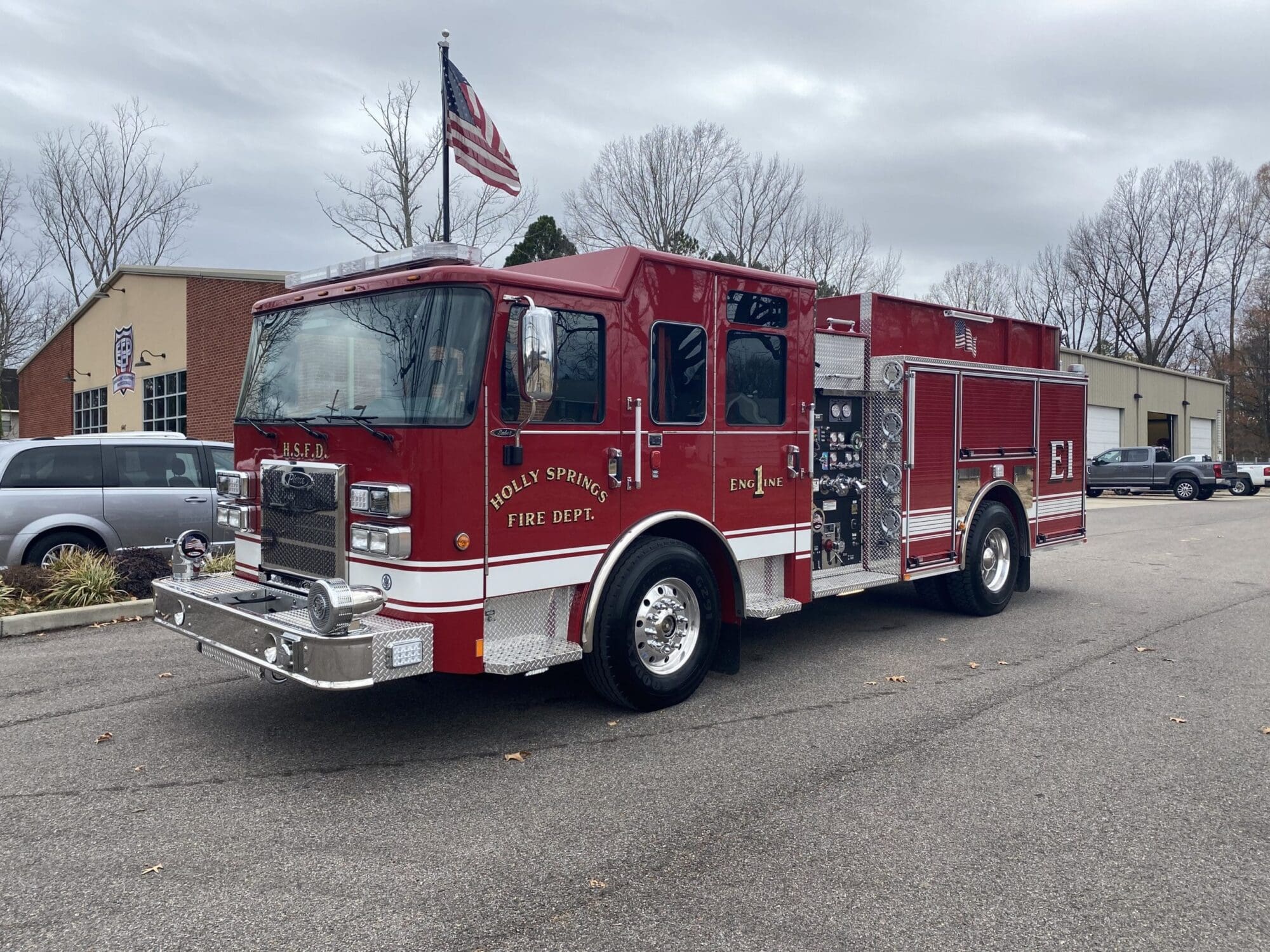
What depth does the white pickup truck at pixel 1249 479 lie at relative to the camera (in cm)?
3200

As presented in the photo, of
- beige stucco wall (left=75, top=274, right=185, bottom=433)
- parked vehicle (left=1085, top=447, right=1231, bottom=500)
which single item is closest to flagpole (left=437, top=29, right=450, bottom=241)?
beige stucco wall (left=75, top=274, right=185, bottom=433)

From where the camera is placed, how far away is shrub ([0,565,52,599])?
8.15 meters

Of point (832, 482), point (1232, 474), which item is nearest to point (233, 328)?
point (832, 482)

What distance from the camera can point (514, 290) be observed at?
15.9 feet

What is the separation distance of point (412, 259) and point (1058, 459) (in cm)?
709

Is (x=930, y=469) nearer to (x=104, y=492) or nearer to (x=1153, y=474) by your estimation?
(x=104, y=492)

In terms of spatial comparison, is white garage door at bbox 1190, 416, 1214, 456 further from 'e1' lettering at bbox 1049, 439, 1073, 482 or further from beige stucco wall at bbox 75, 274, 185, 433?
beige stucco wall at bbox 75, 274, 185, 433

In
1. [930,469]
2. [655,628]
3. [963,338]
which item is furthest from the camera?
[963,338]

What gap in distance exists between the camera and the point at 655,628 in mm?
5539

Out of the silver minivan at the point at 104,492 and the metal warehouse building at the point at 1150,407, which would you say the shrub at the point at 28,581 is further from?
the metal warehouse building at the point at 1150,407

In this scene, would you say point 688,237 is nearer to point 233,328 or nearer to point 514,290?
point 233,328

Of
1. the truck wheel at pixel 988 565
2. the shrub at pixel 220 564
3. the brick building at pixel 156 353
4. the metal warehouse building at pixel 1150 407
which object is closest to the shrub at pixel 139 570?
the shrub at pixel 220 564

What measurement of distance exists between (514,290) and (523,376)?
0.55m

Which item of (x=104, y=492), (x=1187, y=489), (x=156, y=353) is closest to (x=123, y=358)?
(x=156, y=353)
